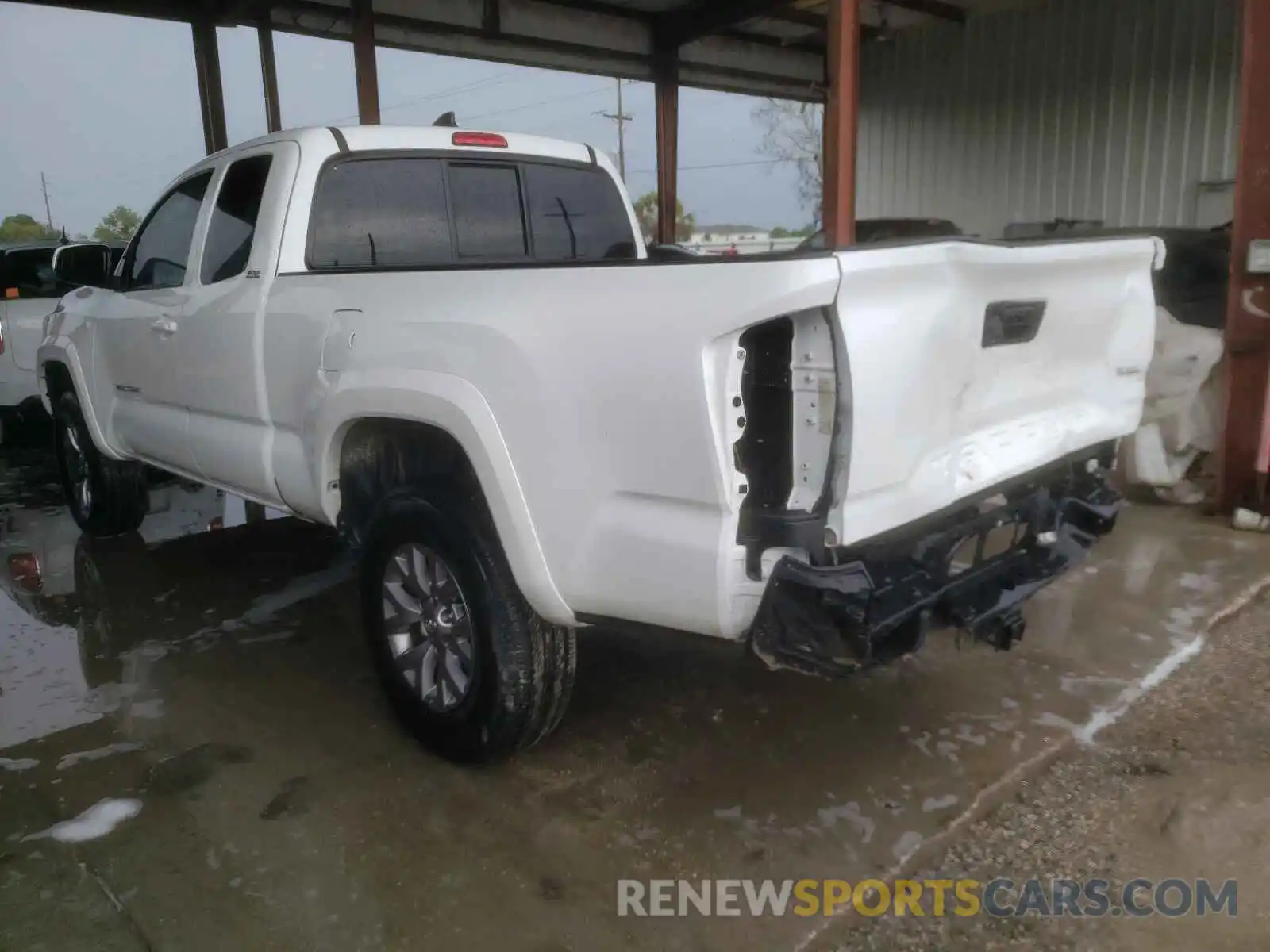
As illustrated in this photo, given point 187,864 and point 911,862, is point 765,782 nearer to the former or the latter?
point 911,862

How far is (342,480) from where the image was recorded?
3.42 m

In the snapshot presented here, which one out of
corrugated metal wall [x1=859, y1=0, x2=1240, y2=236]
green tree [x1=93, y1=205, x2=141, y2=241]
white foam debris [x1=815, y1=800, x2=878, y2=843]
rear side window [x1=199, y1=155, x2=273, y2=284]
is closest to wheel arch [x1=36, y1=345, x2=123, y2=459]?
rear side window [x1=199, y1=155, x2=273, y2=284]

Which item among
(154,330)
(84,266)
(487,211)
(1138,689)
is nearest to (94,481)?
(84,266)

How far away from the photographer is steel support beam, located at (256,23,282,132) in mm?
10625

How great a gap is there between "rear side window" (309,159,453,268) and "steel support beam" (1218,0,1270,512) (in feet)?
14.4

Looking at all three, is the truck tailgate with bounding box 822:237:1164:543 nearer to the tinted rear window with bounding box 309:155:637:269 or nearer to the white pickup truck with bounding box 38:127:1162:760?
the white pickup truck with bounding box 38:127:1162:760

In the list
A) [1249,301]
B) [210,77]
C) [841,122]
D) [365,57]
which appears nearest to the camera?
[1249,301]

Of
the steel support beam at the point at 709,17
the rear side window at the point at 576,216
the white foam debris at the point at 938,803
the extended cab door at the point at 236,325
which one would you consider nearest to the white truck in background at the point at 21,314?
the extended cab door at the point at 236,325

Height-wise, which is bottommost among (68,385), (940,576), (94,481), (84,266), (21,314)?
(94,481)

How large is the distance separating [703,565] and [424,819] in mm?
1257

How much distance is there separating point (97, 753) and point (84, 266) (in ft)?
8.89

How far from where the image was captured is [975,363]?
2.63 metres

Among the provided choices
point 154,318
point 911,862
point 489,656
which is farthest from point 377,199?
point 911,862

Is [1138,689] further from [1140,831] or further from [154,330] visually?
[154,330]
